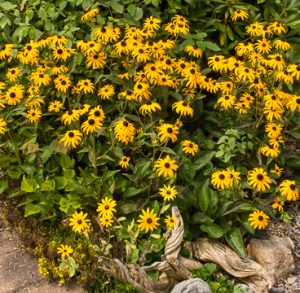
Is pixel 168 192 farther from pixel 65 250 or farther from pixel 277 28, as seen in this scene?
pixel 277 28

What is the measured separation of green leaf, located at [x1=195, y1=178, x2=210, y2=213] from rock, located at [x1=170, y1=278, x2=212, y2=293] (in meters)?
0.58

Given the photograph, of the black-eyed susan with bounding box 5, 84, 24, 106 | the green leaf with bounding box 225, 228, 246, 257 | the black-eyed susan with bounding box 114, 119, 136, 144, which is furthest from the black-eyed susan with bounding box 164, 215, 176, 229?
the black-eyed susan with bounding box 5, 84, 24, 106

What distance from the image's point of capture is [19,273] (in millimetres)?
3832

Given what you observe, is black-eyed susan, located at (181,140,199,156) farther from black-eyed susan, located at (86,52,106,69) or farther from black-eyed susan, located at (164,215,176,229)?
black-eyed susan, located at (86,52,106,69)

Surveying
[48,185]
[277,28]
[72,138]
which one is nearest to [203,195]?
[72,138]

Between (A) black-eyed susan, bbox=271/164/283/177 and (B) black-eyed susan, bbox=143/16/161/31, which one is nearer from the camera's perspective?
(A) black-eyed susan, bbox=271/164/283/177

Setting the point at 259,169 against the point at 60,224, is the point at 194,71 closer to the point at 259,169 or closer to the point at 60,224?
the point at 259,169

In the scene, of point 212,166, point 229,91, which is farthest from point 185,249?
point 229,91

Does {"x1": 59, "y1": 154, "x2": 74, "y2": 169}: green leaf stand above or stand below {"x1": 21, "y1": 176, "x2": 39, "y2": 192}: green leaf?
above

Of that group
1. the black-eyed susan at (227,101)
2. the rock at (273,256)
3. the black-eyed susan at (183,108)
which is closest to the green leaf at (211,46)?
the black-eyed susan at (227,101)

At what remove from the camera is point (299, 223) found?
4.16 metres

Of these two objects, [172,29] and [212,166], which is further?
[172,29]

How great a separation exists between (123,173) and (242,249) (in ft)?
3.28

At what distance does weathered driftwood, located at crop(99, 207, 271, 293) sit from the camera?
347cm
